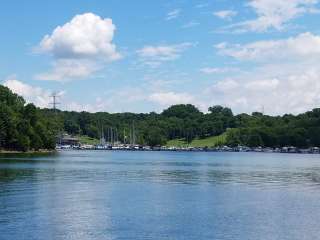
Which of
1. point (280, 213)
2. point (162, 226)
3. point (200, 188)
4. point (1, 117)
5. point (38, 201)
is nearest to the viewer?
point (162, 226)

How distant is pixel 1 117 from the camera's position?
638ft

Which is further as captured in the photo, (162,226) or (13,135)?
(13,135)

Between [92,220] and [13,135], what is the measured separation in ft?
521

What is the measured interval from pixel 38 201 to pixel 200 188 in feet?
81.0

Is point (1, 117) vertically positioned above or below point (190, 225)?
above

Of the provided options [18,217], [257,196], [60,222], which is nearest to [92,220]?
[60,222]

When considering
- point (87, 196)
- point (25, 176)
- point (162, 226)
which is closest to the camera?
point (162, 226)

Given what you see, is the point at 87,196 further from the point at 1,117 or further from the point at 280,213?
the point at 1,117

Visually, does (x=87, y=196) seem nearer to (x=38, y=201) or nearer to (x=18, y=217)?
(x=38, y=201)

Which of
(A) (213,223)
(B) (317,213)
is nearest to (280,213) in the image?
(B) (317,213)

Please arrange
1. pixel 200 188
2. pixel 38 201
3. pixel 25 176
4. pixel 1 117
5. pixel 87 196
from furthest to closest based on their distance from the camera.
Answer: pixel 1 117
pixel 25 176
pixel 200 188
pixel 87 196
pixel 38 201

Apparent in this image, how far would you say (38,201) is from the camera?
55750 mm

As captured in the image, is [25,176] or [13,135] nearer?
[25,176]

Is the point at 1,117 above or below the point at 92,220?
above
